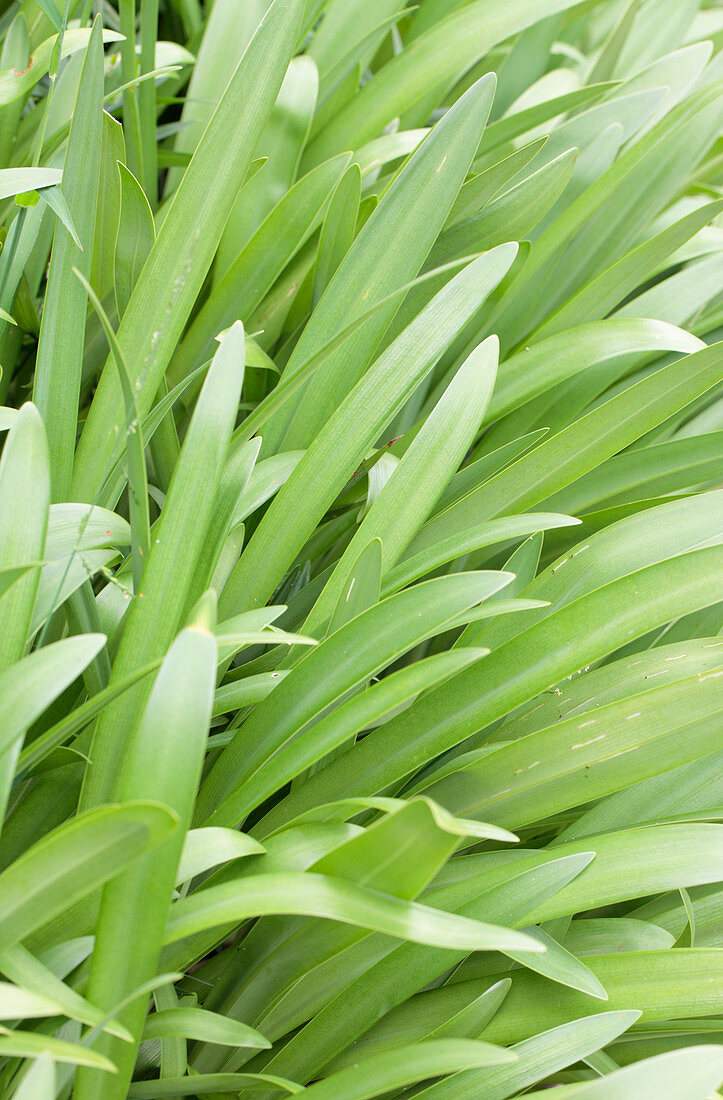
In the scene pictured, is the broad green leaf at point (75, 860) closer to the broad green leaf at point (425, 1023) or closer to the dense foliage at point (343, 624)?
the dense foliage at point (343, 624)

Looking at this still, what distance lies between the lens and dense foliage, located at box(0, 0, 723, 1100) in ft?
0.95

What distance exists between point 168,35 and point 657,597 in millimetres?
784

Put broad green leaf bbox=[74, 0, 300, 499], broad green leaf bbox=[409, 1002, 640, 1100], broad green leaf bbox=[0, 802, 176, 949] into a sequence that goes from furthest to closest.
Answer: broad green leaf bbox=[74, 0, 300, 499], broad green leaf bbox=[409, 1002, 640, 1100], broad green leaf bbox=[0, 802, 176, 949]

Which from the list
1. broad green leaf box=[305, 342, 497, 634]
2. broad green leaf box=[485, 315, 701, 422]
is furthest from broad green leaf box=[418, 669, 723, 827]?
broad green leaf box=[485, 315, 701, 422]

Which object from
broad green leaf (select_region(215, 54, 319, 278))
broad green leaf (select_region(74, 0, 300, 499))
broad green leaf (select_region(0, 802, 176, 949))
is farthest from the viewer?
broad green leaf (select_region(215, 54, 319, 278))

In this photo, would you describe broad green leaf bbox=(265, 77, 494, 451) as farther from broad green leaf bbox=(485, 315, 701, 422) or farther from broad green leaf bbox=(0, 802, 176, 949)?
broad green leaf bbox=(0, 802, 176, 949)

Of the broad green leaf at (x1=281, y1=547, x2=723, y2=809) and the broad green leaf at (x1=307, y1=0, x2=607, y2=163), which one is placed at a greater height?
the broad green leaf at (x1=307, y1=0, x2=607, y2=163)

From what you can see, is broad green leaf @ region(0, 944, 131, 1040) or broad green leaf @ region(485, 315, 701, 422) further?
broad green leaf @ region(485, 315, 701, 422)

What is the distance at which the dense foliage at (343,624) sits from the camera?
11.4 inches

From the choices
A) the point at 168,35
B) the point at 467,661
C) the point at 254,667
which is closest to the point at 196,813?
the point at 254,667

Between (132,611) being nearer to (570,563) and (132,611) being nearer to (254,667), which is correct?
(254,667)

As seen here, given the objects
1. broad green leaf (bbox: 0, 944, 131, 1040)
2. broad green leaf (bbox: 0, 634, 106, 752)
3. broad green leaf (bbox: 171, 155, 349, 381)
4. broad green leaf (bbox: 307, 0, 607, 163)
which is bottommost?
broad green leaf (bbox: 0, 944, 131, 1040)

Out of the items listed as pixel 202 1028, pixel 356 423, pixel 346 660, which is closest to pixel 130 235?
pixel 356 423

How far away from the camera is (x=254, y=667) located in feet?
1.51
